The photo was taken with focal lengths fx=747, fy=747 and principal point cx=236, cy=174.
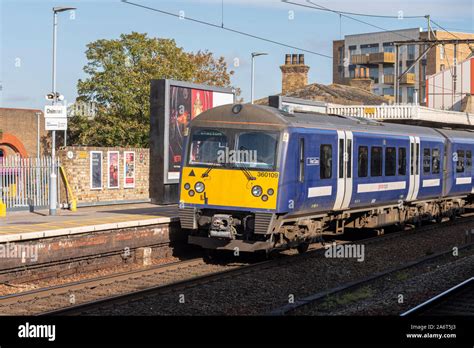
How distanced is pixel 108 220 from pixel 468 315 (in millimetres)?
9396

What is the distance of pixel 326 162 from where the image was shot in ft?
54.3

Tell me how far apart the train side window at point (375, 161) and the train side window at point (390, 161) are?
0.50m

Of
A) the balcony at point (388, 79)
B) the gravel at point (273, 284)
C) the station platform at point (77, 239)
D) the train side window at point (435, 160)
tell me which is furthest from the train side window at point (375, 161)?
the balcony at point (388, 79)

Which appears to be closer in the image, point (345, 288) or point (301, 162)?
point (345, 288)

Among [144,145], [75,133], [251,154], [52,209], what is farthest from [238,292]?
[75,133]

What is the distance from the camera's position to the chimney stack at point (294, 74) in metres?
48.6

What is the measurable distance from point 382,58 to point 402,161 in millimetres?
67205

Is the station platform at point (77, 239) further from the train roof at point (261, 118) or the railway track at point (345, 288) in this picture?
the railway track at point (345, 288)

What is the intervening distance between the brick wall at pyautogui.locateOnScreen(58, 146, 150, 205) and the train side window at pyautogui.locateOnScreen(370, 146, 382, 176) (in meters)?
8.93

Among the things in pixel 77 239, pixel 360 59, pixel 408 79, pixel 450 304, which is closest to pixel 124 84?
pixel 77 239

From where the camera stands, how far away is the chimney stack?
4856 cm

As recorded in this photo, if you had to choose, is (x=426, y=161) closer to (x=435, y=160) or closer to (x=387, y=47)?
(x=435, y=160)

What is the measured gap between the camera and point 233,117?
15461 mm

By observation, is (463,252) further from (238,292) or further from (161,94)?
(161,94)
